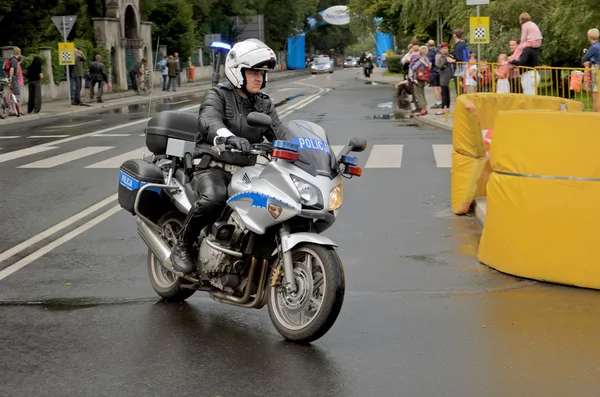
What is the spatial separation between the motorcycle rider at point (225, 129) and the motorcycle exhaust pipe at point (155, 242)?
209mm

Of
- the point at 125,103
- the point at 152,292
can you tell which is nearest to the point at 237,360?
the point at 152,292

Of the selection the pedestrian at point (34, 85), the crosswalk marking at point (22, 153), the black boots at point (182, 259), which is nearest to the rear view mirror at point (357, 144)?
the black boots at point (182, 259)

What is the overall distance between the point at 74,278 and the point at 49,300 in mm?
752

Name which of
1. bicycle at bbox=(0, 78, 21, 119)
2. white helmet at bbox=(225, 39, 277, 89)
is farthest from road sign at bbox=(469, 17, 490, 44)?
white helmet at bbox=(225, 39, 277, 89)

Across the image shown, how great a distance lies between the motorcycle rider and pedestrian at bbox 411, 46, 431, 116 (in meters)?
19.3

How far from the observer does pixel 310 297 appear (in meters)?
5.78

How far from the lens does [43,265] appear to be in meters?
8.43

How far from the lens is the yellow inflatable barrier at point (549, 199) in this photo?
24.1 feet

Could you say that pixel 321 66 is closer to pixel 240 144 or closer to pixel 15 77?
pixel 15 77

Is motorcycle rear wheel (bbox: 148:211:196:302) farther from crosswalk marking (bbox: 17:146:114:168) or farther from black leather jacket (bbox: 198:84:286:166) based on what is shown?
crosswalk marking (bbox: 17:146:114:168)

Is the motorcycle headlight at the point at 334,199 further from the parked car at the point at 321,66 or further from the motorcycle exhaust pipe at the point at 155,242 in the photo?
the parked car at the point at 321,66

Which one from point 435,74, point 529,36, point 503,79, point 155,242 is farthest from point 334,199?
point 435,74

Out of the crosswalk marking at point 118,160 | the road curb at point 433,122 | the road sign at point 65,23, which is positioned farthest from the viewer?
the road sign at point 65,23

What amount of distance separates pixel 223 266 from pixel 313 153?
1005 mm
